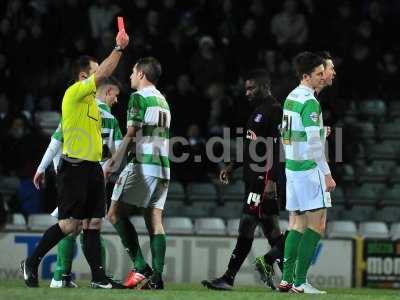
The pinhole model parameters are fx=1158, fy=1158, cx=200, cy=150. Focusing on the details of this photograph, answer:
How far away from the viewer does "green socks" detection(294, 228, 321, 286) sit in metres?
10.4

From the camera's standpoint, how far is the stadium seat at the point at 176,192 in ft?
54.9

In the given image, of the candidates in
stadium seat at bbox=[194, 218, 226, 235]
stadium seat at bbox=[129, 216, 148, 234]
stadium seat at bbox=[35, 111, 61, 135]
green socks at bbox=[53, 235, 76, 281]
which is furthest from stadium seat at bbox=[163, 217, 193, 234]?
green socks at bbox=[53, 235, 76, 281]

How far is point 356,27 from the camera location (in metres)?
18.9

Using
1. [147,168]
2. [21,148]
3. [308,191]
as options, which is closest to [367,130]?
[21,148]

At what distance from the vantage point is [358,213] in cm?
1661

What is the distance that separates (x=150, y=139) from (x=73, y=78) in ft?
3.10

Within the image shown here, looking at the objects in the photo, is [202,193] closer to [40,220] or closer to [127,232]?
[40,220]

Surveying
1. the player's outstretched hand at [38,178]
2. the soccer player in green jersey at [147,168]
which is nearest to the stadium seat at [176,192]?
the soccer player in green jersey at [147,168]

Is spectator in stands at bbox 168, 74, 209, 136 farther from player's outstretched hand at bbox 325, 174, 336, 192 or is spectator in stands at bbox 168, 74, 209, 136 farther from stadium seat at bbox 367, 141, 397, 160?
player's outstretched hand at bbox 325, 174, 336, 192

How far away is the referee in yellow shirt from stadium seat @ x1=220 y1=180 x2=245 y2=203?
6.49 metres

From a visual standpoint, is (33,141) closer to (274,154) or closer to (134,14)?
(134,14)

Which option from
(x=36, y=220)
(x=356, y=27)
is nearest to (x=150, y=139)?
(x=36, y=220)

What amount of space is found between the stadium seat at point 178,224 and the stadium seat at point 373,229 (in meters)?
2.25

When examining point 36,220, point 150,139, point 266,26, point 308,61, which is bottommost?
point 36,220
